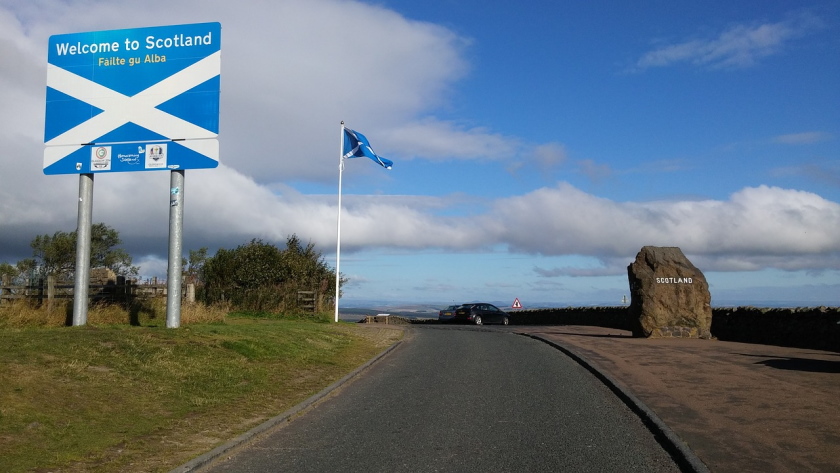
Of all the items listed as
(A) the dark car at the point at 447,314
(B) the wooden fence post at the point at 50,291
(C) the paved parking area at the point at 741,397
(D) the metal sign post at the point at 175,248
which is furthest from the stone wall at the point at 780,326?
(B) the wooden fence post at the point at 50,291

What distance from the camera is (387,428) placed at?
928cm

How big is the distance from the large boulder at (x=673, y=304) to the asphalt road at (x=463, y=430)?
992cm

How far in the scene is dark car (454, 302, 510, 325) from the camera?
142 ft

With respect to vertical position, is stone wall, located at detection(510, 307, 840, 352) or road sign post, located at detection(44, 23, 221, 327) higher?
road sign post, located at detection(44, 23, 221, 327)

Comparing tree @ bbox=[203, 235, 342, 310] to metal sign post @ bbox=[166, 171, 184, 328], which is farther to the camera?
tree @ bbox=[203, 235, 342, 310]

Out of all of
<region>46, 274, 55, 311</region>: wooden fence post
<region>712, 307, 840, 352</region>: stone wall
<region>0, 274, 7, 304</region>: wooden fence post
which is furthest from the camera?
<region>0, 274, 7, 304</region>: wooden fence post

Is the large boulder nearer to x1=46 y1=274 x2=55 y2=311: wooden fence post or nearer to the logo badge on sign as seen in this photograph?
the logo badge on sign

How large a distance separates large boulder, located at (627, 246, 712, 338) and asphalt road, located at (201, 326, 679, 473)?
992 cm

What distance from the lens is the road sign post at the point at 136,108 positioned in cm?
1730

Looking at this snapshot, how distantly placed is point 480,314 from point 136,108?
29.4 meters

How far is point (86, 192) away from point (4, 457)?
39.0 feet

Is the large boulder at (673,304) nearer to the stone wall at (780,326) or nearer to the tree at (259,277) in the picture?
the stone wall at (780,326)

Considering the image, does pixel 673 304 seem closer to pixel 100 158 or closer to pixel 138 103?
pixel 138 103

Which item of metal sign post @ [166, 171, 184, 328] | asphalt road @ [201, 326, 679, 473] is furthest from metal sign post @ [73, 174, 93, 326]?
asphalt road @ [201, 326, 679, 473]
